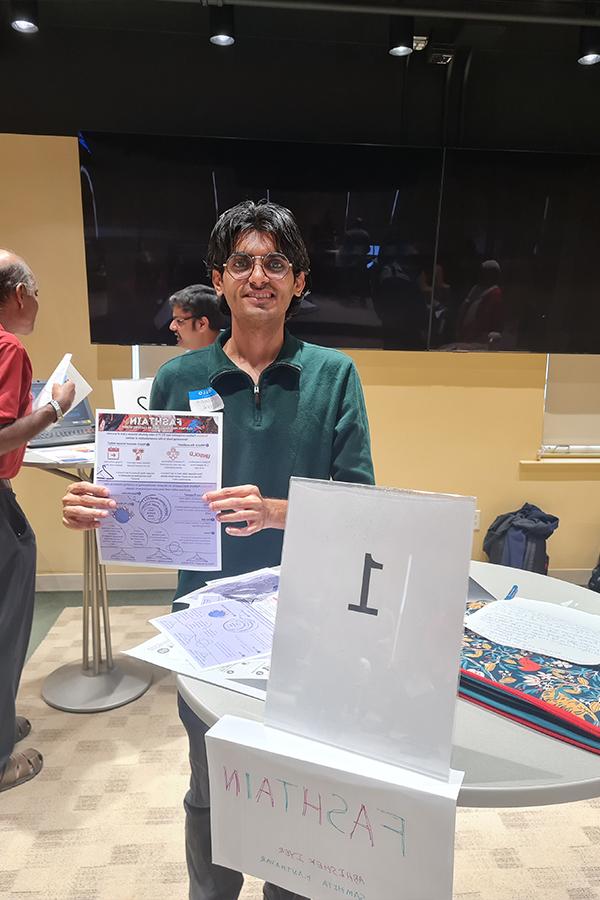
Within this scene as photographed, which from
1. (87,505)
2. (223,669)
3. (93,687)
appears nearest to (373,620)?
(223,669)

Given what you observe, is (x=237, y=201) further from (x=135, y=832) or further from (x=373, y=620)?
(x=373, y=620)

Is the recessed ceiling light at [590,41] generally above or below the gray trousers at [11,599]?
above

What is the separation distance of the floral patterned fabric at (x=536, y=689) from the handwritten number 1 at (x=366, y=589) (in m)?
0.36

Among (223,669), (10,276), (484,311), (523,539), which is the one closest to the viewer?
(223,669)

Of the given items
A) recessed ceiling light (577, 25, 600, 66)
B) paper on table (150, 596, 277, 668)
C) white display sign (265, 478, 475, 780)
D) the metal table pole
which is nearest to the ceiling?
recessed ceiling light (577, 25, 600, 66)

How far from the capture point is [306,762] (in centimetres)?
64

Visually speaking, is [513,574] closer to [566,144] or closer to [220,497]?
[220,497]

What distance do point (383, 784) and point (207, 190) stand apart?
10.4 feet

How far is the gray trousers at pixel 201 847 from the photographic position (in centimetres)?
123

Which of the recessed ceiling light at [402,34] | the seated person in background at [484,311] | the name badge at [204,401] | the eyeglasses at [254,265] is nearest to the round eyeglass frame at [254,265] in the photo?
the eyeglasses at [254,265]

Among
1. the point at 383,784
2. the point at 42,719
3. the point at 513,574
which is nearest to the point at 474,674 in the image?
the point at 383,784

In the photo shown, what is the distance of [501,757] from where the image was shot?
770mm

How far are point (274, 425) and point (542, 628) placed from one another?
647 millimetres

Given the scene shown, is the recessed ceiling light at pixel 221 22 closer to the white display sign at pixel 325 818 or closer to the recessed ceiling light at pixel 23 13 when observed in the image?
the recessed ceiling light at pixel 23 13
